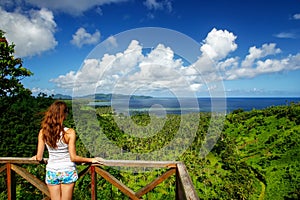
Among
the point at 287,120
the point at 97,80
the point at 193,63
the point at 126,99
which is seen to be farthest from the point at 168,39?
the point at 287,120

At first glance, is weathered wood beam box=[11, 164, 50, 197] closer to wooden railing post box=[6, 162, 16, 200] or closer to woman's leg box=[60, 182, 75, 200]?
wooden railing post box=[6, 162, 16, 200]

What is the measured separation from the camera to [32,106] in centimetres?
988

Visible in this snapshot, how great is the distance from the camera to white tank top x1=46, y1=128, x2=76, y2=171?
6.12ft

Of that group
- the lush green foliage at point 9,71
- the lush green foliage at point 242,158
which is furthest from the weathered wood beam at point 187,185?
the lush green foliage at point 242,158

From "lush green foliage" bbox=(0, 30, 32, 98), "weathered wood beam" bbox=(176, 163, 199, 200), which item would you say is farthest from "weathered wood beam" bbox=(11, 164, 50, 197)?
"lush green foliage" bbox=(0, 30, 32, 98)

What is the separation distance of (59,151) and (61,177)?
20 centimetres

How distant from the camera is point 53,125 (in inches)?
71.6

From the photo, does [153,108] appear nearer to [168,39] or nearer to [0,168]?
[168,39]

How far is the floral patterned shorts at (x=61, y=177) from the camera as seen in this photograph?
193cm

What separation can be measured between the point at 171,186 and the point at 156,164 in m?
15.8

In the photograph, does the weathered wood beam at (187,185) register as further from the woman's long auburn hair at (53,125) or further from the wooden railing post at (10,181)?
the wooden railing post at (10,181)

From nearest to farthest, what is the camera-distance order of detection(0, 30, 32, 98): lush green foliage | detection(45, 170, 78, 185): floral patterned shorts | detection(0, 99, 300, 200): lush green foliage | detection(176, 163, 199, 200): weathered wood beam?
1. detection(176, 163, 199, 200): weathered wood beam
2. detection(45, 170, 78, 185): floral patterned shorts
3. detection(0, 30, 32, 98): lush green foliage
4. detection(0, 99, 300, 200): lush green foliage

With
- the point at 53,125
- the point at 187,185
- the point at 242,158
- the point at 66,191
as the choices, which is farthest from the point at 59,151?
the point at 242,158

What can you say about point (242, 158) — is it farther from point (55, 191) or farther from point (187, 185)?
point (187, 185)
